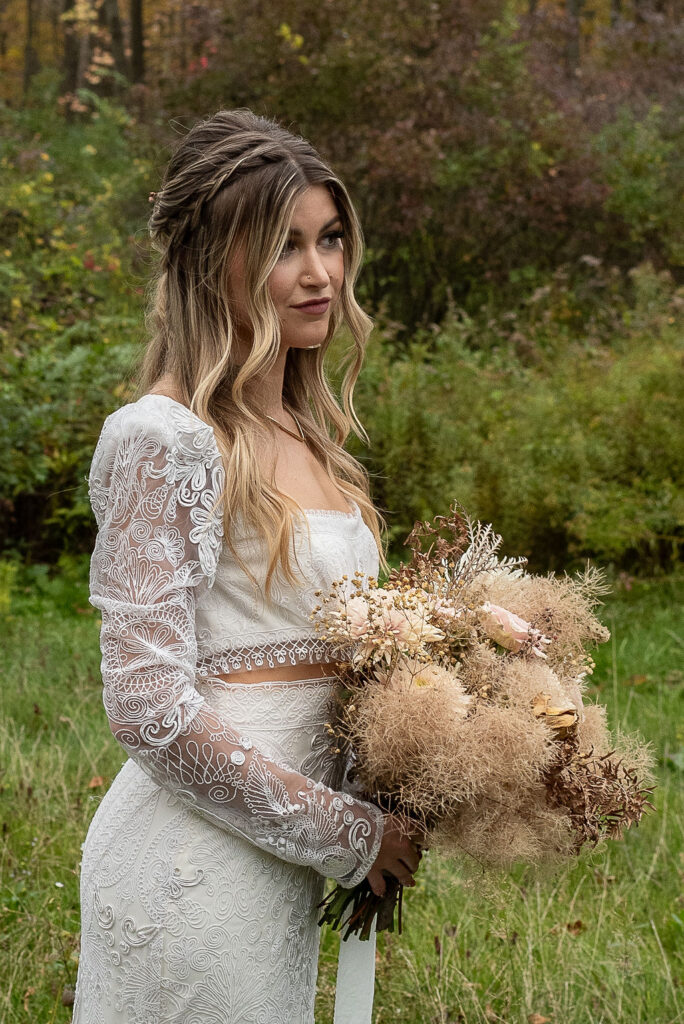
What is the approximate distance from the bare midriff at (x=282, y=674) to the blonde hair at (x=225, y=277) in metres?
0.16

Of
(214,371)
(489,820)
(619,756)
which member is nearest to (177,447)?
(214,371)

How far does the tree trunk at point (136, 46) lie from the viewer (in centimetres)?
1883

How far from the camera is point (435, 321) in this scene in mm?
11070

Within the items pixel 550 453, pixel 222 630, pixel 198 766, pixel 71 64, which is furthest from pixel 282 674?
pixel 71 64

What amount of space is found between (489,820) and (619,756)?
0.29m

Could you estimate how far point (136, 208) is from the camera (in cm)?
1160

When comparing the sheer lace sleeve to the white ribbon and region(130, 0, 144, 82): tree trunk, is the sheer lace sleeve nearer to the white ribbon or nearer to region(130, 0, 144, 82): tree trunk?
the white ribbon

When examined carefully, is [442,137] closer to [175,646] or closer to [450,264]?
[450,264]

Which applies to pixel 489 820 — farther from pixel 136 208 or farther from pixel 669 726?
pixel 136 208

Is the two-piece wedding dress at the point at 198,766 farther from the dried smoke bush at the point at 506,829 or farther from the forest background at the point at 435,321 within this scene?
the forest background at the point at 435,321

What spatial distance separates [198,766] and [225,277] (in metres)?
0.87

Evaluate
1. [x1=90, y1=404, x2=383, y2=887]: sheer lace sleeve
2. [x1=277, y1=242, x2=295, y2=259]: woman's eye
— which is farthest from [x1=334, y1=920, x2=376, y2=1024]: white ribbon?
[x1=277, y1=242, x2=295, y2=259]: woman's eye

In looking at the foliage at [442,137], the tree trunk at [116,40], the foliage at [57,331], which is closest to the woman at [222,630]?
the foliage at [57,331]

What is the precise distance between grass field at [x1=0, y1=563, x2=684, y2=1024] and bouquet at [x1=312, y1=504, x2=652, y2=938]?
176mm
